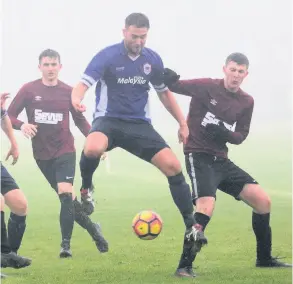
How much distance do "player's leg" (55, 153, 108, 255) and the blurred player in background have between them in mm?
1087

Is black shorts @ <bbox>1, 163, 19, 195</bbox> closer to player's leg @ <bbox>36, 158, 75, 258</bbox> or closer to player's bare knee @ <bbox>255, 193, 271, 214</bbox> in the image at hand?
player's leg @ <bbox>36, 158, 75, 258</bbox>

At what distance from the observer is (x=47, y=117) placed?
10945 millimetres

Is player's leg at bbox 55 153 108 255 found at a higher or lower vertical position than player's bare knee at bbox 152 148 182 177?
lower

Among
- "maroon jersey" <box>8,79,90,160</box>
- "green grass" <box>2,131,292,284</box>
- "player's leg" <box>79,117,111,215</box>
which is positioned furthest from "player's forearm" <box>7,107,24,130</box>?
"player's leg" <box>79,117,111,215</box>

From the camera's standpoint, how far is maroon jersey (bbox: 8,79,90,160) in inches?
430

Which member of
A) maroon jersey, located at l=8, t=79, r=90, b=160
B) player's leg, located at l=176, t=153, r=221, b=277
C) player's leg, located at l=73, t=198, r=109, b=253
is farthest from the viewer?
maroon jersey, located at l=8, t=79, r=90, b=160

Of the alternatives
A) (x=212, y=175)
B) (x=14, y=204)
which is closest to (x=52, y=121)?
(x=14, y=204)

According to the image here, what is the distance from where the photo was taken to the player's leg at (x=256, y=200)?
887cm

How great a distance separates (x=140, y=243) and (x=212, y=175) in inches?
163

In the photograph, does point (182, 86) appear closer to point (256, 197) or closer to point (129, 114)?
point (129, 114)

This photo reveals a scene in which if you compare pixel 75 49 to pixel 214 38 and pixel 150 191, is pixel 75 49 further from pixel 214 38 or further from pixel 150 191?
pixel 150 191

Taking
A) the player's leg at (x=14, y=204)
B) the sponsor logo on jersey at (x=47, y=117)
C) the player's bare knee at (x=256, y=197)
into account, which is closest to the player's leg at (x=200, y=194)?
the player's bare knee at (x=256, y=197)

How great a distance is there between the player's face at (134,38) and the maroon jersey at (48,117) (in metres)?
2.48

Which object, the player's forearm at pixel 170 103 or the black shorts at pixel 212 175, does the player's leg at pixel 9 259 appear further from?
the player's forearm at pixel 170 103
